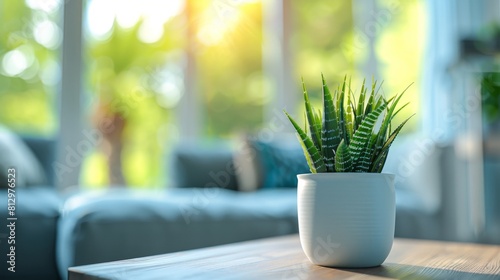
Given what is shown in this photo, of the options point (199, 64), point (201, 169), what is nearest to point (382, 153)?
point (201, 169)

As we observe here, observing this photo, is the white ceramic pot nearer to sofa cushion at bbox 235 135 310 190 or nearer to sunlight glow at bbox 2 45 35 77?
sofa cushion at bbox 235 135 310 190

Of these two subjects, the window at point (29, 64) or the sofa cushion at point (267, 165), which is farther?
the window at point (29, 64)

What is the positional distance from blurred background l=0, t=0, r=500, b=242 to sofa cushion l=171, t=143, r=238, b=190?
0.51ft

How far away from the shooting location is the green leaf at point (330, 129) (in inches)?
37.2

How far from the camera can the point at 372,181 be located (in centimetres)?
90

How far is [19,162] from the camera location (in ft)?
7.74

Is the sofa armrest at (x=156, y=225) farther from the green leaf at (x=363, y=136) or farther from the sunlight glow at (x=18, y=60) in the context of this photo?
the sunlight glow at (x=18, y=60)

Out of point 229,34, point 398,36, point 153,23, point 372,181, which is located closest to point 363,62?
point 398,36

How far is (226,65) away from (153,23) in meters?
0.66

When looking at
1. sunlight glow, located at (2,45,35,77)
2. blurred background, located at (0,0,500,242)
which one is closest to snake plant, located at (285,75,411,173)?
blurred background, located at (0,0,500,242)

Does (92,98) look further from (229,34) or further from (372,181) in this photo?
(372,181)

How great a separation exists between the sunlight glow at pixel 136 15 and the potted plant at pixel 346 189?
273 centimetres

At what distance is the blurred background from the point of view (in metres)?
3.08

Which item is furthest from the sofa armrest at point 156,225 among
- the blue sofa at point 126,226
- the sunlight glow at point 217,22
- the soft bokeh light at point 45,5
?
the sunlight glow at point 217,22
